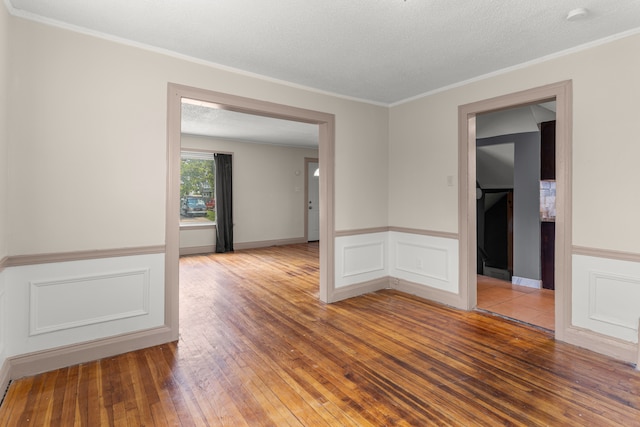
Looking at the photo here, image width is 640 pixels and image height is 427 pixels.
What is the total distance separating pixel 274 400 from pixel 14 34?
2967 mm

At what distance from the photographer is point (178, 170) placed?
2.87 m

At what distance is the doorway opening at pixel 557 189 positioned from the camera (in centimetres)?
283

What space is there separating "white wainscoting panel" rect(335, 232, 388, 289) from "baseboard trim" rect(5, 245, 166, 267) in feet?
6.63

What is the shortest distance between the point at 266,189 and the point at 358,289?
15.0 feet

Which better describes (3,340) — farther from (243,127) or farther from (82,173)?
(243,127)

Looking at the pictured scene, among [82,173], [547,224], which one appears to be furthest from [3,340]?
[547,224]

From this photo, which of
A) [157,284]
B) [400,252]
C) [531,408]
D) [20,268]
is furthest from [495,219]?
[20,268]

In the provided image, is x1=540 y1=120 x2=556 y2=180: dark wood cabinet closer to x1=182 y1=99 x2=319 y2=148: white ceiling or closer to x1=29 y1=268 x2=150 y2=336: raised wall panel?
x1=182 y1=99 x2=319 y2=148: white ceiling

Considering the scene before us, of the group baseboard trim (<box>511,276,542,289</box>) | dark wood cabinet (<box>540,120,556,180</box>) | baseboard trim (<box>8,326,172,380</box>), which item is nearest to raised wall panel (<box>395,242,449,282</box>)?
baseboard trim (<box>511,276,542,289</box>)

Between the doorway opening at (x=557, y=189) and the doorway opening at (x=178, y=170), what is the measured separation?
1.46 metres

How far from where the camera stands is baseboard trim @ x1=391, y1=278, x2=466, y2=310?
3709mm

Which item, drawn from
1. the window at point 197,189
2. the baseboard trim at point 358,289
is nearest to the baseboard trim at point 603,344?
the baseboard trim at point 358,289

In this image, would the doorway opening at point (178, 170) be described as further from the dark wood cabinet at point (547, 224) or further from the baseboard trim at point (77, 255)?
the dark wood cabinet at point (547, 224)

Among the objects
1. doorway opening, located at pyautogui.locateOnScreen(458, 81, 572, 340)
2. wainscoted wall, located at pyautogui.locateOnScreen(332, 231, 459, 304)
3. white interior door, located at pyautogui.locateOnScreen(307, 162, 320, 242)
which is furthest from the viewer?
white interior door, located at pyautogui.locateOnScreen(307, 162, 320, 242)
